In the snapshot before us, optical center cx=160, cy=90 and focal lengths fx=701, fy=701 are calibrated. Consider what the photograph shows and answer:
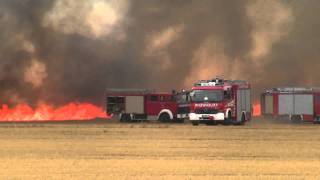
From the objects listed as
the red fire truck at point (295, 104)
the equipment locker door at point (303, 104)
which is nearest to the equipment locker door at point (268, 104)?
the red fire truck at point (295, 104)

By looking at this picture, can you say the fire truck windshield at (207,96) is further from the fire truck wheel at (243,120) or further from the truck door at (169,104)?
the truck door at (169,104)

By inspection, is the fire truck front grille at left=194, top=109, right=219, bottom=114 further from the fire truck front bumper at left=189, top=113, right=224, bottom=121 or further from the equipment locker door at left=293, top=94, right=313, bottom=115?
the equipment locker door at left=293, top=94, right=313, bottom=115

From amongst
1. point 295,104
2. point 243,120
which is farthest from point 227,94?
point 295,104

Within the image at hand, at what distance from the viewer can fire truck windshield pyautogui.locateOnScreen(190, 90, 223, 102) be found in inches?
2124

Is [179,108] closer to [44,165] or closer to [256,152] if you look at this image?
[256,152]

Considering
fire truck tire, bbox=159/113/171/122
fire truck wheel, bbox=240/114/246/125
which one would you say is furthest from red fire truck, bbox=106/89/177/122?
fire truck wheel, bbox=240/114/246/125

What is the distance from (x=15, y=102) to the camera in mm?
66688

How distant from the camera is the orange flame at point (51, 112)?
218 feet

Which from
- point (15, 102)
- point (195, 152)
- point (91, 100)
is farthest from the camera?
point (91, 100)

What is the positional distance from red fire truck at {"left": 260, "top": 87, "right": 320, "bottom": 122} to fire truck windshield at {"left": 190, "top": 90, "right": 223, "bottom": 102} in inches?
444

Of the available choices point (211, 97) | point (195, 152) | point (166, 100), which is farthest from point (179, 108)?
point (195, 152)

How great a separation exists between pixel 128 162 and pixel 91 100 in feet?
156

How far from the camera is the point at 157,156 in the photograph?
1088 inches

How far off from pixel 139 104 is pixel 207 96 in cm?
981
